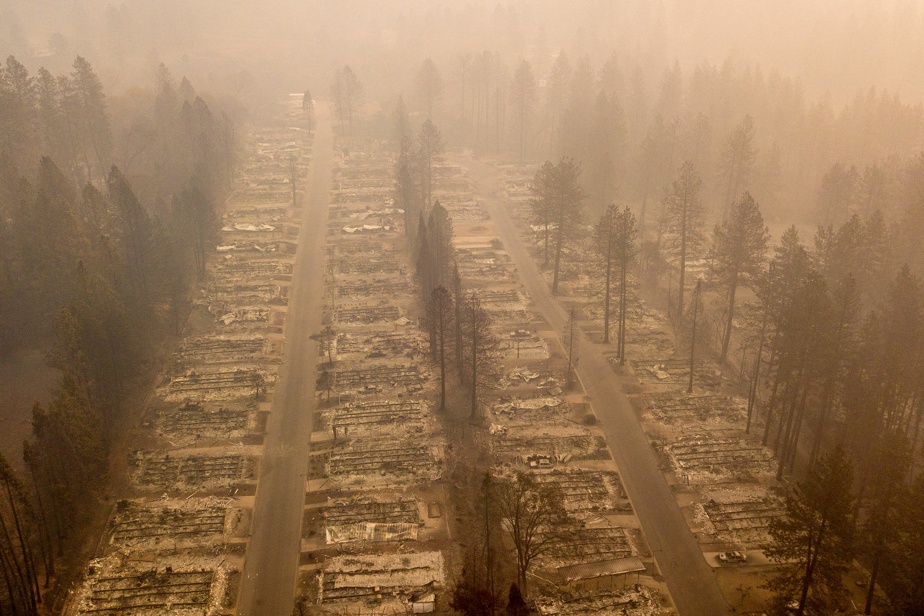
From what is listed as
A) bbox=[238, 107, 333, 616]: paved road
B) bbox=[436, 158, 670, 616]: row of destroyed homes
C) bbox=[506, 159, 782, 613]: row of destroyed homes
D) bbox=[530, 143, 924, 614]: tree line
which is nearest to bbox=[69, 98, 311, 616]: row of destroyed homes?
bbox=[238, 107, 333, 616]: paved road

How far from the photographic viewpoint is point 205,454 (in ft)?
155

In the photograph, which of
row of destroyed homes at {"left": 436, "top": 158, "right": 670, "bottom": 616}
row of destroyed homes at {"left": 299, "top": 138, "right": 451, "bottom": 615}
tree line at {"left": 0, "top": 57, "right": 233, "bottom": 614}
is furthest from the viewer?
tree line at {"left": 0, "top": 57, "right": 233, "bottom": 614}

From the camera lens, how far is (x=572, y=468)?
151 ft

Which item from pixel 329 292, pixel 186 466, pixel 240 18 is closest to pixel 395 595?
pixel 186 466

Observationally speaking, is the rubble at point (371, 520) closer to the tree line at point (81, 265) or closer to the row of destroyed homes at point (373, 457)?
the row of destroyed homes at point (373, 457)

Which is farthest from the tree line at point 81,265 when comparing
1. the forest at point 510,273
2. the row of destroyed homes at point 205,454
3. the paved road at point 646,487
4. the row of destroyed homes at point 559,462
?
the paved road at point 646,487

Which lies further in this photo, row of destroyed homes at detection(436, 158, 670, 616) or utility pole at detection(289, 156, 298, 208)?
utility pole at detection(289, 156, 298, 208)

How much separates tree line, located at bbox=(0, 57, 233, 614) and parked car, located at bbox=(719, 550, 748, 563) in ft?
118

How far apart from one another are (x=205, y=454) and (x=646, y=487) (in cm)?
2896

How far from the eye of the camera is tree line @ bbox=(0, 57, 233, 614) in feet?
129

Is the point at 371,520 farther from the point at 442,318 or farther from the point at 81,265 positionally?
the point at 81,265

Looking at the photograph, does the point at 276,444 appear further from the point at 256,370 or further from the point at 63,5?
the point at 63,5

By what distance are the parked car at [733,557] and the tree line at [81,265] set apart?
118 feet

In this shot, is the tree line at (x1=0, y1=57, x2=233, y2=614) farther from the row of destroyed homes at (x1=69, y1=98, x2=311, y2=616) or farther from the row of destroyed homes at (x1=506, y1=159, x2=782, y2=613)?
the row of destroyed homes at (x1=506, y1=159, x2=782, y2=613)
